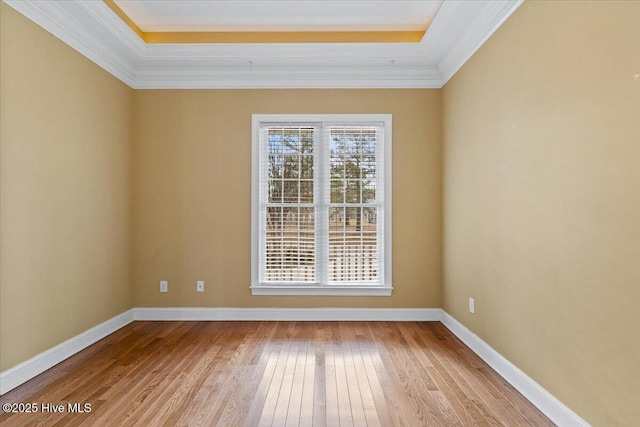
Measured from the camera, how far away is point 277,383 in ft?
8.66

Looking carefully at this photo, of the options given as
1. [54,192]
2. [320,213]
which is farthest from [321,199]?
[54,192]

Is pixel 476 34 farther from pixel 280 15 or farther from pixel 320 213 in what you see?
pixel 320 213

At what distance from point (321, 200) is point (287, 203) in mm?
401

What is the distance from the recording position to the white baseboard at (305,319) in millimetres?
2312

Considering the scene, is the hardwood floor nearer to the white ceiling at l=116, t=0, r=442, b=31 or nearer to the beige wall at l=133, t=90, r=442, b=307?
the beige wall at l=133, t=90, r=442, b=307

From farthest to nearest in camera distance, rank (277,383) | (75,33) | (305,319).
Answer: (305,319) < (75,33) < (277,383)

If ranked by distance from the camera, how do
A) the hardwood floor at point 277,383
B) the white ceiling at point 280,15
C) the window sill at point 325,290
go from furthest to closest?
the window sill at point 325,290 < the white ceiling at point 280,15 < the hardwood floor at point 277,383

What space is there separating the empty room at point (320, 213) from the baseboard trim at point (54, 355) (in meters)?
0.02

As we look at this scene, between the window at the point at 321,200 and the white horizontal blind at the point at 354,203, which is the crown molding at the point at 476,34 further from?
the white horizontal blind at the point at 354,203

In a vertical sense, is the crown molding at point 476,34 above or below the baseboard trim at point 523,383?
above

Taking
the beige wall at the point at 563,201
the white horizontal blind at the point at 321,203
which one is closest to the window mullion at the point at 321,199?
the white horizontal blind at the point at 321,203

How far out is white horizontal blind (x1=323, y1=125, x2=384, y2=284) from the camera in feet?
13.8

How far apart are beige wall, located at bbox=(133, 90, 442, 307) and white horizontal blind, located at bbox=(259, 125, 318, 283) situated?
0.67ft

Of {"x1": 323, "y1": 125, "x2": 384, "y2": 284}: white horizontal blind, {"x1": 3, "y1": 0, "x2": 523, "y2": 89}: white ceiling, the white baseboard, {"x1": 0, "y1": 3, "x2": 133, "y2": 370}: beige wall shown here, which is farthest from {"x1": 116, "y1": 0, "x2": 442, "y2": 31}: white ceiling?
the white baseboard
